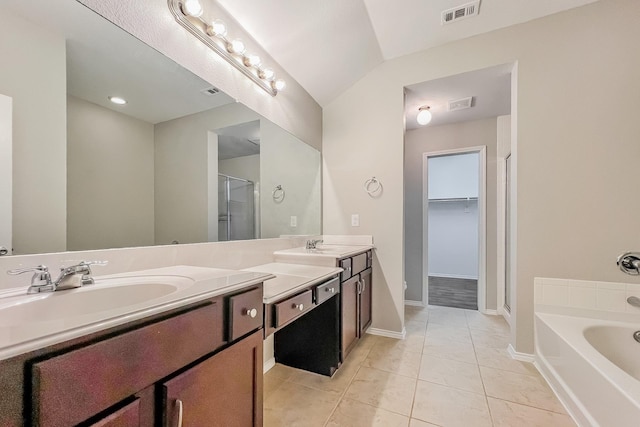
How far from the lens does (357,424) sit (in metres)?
1.38

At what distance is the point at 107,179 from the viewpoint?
1091mm

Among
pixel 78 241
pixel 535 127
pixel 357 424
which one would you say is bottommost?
pixel 357 424

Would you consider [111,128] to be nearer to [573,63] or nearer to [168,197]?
[168,197]

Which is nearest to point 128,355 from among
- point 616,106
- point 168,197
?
point 168,197

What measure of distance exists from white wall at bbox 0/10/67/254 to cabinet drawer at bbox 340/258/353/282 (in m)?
1.41

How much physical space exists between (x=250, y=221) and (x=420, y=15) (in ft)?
6.58

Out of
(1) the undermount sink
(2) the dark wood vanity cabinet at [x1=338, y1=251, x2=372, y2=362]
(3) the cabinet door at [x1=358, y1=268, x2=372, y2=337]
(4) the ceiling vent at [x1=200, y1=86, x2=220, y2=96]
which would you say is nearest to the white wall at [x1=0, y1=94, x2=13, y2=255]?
(1) the undermount sink

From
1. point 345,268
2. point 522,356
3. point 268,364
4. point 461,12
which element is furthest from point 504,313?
point 461,12

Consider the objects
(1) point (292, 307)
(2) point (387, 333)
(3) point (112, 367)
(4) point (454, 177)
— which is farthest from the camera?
(4) point (454, 177)

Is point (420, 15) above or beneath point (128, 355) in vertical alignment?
above

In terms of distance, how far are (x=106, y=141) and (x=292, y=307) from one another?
1.07 meters

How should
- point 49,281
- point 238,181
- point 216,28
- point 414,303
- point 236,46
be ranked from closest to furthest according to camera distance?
point 49,281
point 216,28
point 236,46
point 238,181
point 414,303

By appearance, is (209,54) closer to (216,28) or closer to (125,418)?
(216,28)

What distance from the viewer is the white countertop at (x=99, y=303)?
0.49 metres
